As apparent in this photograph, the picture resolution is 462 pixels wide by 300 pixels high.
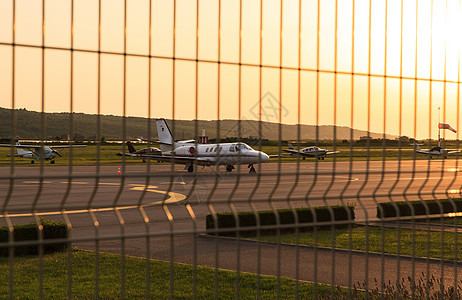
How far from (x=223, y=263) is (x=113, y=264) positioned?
217 cm

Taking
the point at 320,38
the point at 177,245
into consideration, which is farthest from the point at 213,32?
the point at 177,245

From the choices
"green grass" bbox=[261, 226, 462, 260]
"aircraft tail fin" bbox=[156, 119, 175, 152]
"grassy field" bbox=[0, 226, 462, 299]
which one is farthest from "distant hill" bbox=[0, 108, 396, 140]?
"green grass" bbox=[261, 226, 462, 260]

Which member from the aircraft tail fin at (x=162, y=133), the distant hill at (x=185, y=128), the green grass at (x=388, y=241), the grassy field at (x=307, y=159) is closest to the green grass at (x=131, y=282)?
the grassy field at (x=307, y=159)

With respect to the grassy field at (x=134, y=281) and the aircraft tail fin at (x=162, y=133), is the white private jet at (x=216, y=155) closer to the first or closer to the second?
the aircraft tail fin at (x=162, y=133)

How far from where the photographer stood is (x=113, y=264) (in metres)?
11.6

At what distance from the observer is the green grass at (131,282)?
943 cm

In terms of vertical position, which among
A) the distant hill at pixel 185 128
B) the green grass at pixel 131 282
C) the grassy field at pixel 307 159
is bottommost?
the green grass at pixel 131 282

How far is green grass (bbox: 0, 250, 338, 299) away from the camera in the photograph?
9434 millimetres

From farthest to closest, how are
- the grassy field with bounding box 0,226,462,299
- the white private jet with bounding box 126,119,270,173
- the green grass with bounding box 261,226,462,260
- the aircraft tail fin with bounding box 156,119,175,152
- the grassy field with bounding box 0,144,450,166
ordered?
the green grass with bounding box 261,226,462,260 → the grassy field with bounding box 0,226,462,299 → the grassy field with bounding box 0,144,450,166 → the aircraft tail fin with bounding box 156,119,175,152 → the white private jet with bounding box 126,119,270,173

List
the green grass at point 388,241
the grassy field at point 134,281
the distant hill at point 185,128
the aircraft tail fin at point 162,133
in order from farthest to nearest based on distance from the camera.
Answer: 1. the green grass at point 388,241
2. the grassy field at point 134,281
3. the aircraft tail fin at point 162,133
4. the distant hill at point 185,128

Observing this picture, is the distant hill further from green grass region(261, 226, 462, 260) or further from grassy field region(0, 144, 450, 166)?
green grass region(261, 226, 462, 260)

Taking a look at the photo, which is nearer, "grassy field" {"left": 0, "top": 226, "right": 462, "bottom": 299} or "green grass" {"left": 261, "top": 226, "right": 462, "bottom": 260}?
"grassy field" {"left": 0, "top": 226, "right": 462, "bottom": 299}

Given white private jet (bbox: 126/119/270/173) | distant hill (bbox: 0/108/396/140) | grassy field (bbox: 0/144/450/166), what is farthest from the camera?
grassy field (bbox: 0/144/450/166)

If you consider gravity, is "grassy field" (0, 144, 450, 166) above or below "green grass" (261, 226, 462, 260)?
above
